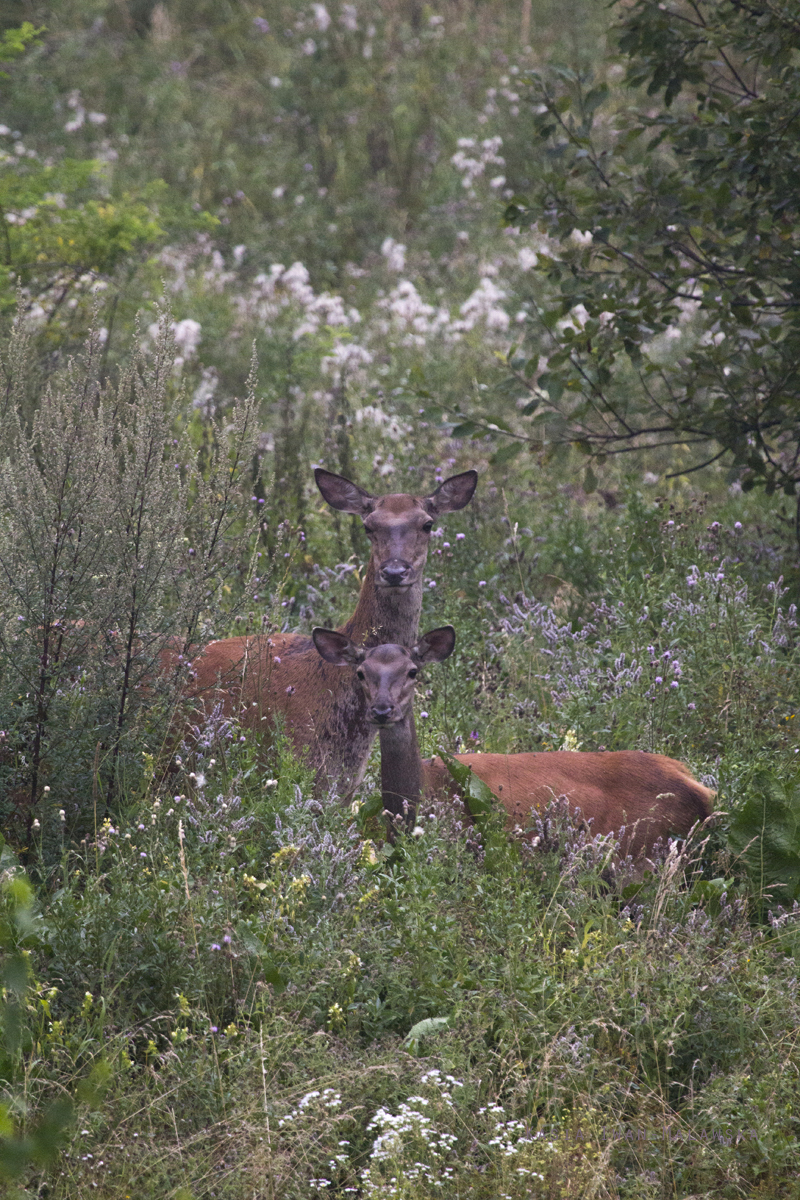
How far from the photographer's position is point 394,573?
18.5ft

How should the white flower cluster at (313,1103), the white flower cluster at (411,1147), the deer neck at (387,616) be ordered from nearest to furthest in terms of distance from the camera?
the white flower cluster at (411,1147) → the white flower cluster at (313,1103) → the deer neck at (387,616)

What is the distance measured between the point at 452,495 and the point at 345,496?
512 millimetres

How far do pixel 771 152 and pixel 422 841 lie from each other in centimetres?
371

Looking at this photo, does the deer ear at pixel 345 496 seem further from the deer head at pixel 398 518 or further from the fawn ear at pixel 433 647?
the fawn ear at pixel 433 647

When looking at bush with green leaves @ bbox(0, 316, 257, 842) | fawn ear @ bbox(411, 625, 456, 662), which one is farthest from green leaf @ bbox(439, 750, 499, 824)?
bush with green leaves @ bbox(0, 316, 257, 842)

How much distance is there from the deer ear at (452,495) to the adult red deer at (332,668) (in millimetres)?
35

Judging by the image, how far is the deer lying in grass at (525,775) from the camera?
502 cm

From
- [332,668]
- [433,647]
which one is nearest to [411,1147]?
[433,647]

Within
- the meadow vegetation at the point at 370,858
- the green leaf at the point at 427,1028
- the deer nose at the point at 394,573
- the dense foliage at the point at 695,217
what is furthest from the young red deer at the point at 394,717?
the dense foliage at the point at 695,217

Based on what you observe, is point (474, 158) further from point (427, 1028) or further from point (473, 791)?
point (427, 1028)

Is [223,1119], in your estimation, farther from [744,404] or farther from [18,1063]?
[744,404]

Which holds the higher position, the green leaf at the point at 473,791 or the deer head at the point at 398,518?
the deer head at the point at 398,518

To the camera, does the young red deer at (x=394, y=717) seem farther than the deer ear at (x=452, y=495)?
No

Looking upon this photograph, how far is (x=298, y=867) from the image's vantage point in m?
4.45
